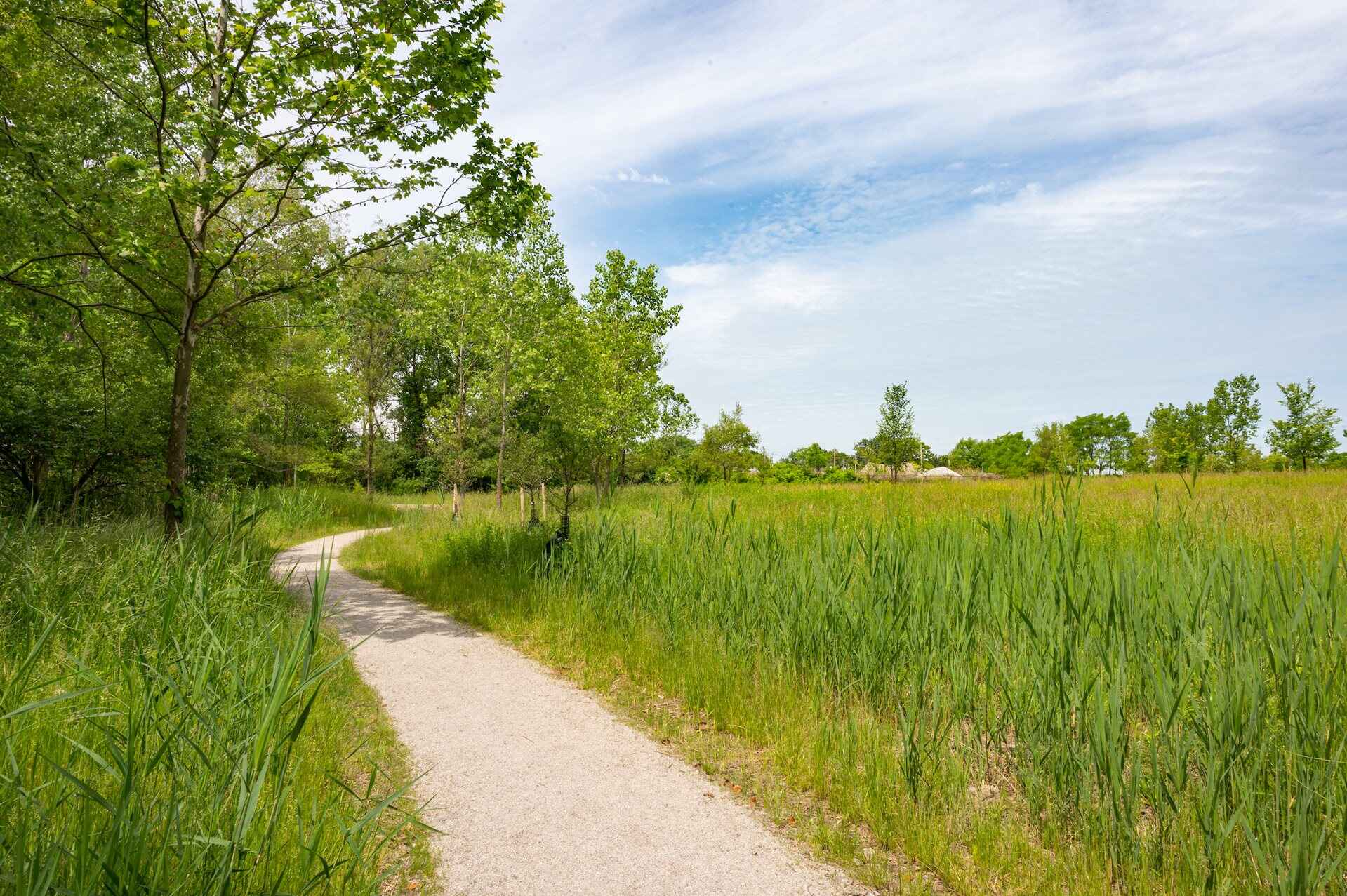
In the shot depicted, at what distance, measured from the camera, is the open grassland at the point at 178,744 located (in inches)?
78.1

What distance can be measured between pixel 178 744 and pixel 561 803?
1791 millimetres

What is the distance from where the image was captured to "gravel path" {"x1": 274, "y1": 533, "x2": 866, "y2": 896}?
9.41ft

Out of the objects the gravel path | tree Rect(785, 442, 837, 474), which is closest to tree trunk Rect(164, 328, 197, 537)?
the gravel path

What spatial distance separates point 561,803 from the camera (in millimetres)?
3498

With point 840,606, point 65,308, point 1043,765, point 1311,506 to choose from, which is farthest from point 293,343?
point 1311,506

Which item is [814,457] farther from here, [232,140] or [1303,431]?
[232,140]

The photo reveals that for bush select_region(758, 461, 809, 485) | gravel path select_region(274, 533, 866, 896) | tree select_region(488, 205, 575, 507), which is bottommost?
gravel path select_region(274, 533, 866, 896)

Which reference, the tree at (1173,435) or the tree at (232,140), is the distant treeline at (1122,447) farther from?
the tree at (232,140)

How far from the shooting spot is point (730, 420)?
102 ft

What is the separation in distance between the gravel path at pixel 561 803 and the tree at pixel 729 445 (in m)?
25.6

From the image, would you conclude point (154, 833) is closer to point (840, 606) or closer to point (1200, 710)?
point (840, 606)

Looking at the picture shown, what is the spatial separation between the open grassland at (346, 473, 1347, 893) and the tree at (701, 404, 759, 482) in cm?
2454

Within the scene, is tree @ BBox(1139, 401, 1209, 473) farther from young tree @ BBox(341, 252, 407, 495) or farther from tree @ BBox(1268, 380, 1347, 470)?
young tree @ BBox(341, 252, 407, 495)

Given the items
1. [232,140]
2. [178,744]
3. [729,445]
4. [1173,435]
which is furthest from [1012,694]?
[1173,435]
